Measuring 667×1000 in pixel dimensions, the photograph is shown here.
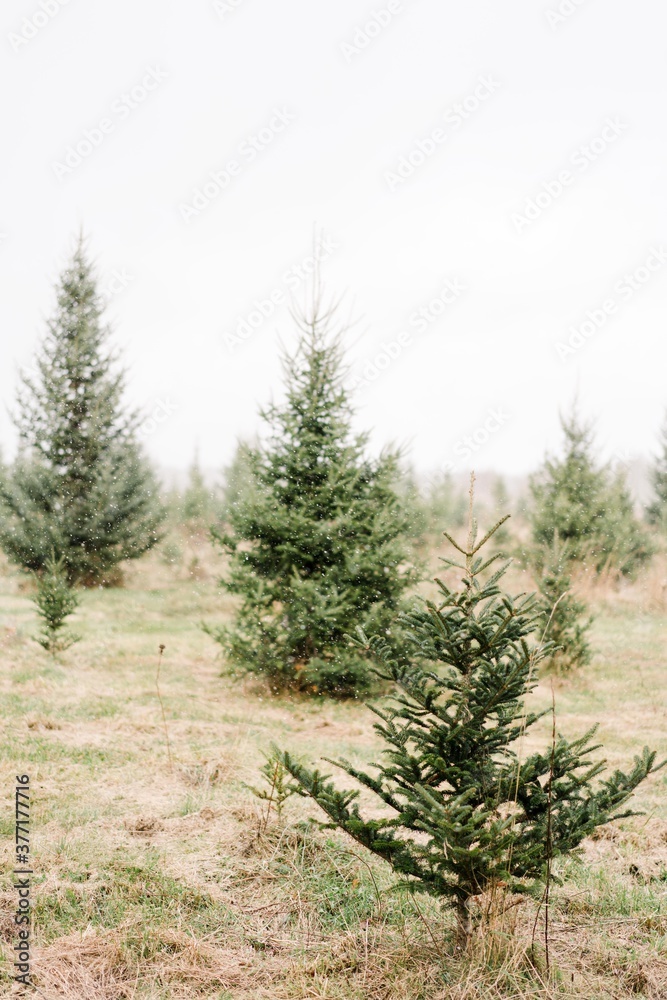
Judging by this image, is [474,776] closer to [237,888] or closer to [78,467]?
[237,888]

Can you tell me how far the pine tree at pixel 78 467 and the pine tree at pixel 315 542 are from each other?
30.0 ft

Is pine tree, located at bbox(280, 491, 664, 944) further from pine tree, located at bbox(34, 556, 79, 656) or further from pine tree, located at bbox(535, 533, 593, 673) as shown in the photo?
pine tree, located at bbox(34, 556, 79, 656)

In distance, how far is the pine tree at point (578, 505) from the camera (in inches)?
571

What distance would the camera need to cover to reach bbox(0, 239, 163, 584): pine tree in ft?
52.7

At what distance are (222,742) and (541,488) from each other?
1178cm

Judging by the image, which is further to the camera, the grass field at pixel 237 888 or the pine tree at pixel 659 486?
the pine tree at pixel 659 486

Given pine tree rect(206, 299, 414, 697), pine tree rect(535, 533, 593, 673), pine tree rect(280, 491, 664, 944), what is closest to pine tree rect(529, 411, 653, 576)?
pine tree rect(535, 533, 593, 673)

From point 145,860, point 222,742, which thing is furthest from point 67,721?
point 145,860

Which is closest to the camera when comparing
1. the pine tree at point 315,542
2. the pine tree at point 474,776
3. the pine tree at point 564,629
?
the pine tree at point 474,776

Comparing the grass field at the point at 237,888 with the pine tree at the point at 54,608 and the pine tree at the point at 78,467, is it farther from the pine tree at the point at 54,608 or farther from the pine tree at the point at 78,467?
the pine tree at the point at 78,467

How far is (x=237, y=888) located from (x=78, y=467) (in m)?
14.9

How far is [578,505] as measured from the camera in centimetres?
1468

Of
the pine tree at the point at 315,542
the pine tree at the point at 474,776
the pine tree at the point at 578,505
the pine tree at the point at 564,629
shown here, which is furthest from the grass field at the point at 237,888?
the pine tree at the point at 578,505

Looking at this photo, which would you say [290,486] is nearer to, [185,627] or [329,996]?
[185,627]
